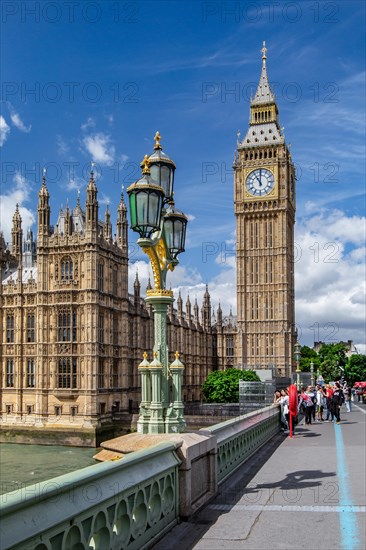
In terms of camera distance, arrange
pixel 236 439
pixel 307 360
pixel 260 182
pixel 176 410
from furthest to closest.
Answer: pixel 307 360, pixel 260 182, pixel 236 439, pixel 176 410

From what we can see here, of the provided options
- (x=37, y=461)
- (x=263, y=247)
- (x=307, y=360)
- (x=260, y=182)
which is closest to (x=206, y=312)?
(x=263, y=247)

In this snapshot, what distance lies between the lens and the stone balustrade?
3859 mm

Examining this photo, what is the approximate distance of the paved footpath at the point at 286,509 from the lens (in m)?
6.19

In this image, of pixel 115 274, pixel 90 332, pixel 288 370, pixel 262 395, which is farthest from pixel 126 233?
pixel 288 370

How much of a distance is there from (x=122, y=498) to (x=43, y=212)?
1904 inches

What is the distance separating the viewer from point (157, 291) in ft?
28.2

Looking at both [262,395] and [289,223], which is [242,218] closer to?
[289,223]

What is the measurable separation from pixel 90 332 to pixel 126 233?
11.7 meters

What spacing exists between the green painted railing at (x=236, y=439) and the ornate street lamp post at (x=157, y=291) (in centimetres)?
66

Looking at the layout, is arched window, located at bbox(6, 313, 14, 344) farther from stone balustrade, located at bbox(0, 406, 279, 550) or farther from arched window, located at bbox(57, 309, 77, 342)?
stone balustrade, located at bbox(0, 406, 279, 550)

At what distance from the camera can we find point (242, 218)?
285 feet

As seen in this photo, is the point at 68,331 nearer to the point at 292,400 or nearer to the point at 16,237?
the point at 16,237

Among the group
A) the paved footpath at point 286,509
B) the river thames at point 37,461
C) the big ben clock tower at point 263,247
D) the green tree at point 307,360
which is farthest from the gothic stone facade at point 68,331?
the green tree at point 307,360

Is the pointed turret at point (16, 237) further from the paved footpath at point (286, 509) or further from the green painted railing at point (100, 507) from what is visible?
the green painted railing at point (100, 507)
